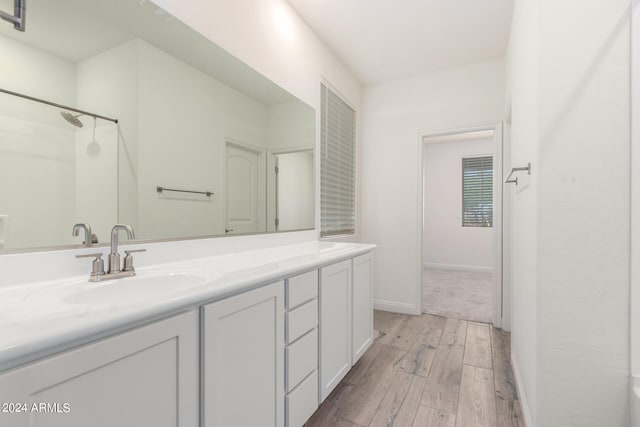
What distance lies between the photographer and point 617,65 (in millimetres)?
1168

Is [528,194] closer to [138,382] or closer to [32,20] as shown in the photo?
[138,382]

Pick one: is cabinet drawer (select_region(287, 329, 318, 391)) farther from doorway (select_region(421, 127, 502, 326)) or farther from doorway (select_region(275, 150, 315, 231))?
doorway (select_region(421, 127, 502, 326))

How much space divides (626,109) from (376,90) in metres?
2.63

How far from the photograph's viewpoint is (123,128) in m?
1.20

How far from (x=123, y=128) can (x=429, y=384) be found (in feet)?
7.19

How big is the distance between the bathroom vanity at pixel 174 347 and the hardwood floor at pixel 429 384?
273 mm

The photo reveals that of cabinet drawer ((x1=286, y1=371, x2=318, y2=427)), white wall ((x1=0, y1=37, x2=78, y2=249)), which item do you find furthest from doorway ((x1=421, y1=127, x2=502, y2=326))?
white wall ((x1=0, y1=37, x2=78, y2=249))

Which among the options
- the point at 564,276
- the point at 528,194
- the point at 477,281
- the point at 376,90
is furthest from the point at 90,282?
the point at 477,281

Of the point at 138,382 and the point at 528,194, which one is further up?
the point at 528,194

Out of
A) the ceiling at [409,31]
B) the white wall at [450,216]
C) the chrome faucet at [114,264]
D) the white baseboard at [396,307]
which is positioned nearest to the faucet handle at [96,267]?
the chrome faucet at [114,264]

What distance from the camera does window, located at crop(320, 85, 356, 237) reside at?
271 centimetres

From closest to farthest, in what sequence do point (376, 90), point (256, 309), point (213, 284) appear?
point (213, 284), point (256, 309), point (376, 90)

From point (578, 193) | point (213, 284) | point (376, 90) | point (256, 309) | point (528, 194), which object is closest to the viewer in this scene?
point (213, 284)

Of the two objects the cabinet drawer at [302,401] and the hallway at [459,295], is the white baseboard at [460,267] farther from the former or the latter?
the cabinet drawer at [302,401]
